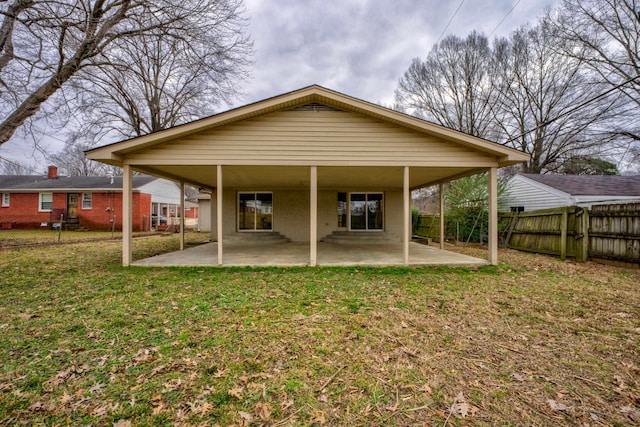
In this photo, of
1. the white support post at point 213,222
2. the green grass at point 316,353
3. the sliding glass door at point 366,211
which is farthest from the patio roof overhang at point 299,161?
the white support post at point 213,222

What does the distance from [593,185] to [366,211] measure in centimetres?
1224

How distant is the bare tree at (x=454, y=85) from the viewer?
1895cm

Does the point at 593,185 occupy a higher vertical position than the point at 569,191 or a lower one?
higher

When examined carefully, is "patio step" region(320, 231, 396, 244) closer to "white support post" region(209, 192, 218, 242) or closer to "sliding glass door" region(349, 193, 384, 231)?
"sliding glass door" region(349, 193, 384, 231)

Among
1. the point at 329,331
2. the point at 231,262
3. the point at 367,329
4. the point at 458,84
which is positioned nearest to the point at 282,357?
the point at 329,331

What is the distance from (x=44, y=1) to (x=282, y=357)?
31.8ft

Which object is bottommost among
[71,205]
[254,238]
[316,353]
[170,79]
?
[316,353]

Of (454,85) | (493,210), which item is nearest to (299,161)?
(493,210)

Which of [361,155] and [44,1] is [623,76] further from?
[44,1]

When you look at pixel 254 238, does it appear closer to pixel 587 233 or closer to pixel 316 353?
pixel 316 353

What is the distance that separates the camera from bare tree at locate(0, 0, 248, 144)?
7031 millimetres

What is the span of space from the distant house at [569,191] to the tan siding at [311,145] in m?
8.89

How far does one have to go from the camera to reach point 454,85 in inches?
782

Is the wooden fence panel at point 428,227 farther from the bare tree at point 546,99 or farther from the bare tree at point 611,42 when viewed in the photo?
the bare tree at point 611,42
